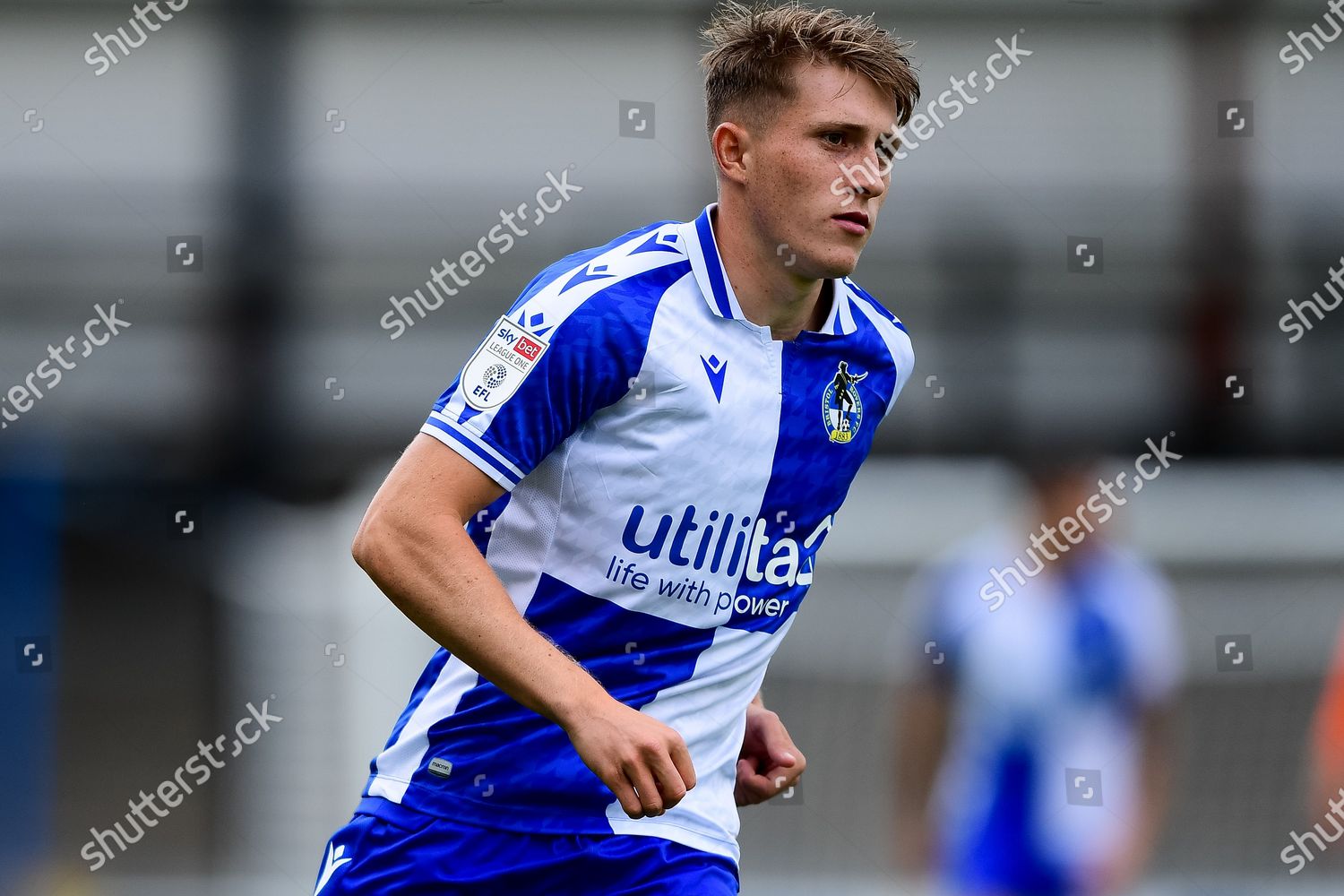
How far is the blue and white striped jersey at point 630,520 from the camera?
2.25 metres

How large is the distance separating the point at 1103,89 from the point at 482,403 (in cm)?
1078

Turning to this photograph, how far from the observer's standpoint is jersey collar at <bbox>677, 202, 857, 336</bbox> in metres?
2.48

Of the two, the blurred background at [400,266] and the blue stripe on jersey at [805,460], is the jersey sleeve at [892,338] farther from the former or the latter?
the blurred background at [400,266]

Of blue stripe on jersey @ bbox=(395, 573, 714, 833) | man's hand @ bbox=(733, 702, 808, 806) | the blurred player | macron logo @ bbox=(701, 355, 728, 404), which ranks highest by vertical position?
macron logo @ bbox=(701, 355, 728, 404)

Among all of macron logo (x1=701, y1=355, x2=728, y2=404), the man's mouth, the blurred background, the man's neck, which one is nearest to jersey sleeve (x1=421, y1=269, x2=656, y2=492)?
macron logo (x1=701, y1=355, x2=728, y2=404)

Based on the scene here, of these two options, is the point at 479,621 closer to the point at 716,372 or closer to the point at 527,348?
the point at 527,348

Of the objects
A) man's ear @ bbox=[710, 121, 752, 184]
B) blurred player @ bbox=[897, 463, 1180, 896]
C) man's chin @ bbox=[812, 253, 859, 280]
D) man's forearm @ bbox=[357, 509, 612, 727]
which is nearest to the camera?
man's forearm @ bbox=[357, 509, 612, 727]

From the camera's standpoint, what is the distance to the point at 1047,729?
4.28 metres

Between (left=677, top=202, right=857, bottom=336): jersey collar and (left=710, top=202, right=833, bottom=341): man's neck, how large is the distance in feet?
0.07

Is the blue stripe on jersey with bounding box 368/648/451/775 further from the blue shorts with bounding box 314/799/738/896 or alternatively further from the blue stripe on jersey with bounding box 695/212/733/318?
the blue stripe on jersey with bounding box 695/212/733/318

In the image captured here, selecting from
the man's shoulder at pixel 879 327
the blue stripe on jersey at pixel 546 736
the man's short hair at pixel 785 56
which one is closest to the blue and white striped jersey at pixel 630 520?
the blue stripe on jersey at pixel 546 736

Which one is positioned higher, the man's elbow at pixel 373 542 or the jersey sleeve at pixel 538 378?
the jersey sleeve at pixel 538 378

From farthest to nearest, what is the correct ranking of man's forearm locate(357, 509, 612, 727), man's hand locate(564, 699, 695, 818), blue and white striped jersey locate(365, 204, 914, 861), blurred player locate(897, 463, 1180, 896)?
blurred player locate(897, 463, 1180, 896)
blue and white striped jersey locate(365, 204, 914, 861)
man's forearm locate(357, 509, 612, 727)
man's hand locate(564, 699, 695, 818)

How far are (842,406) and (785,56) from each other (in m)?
0.64
